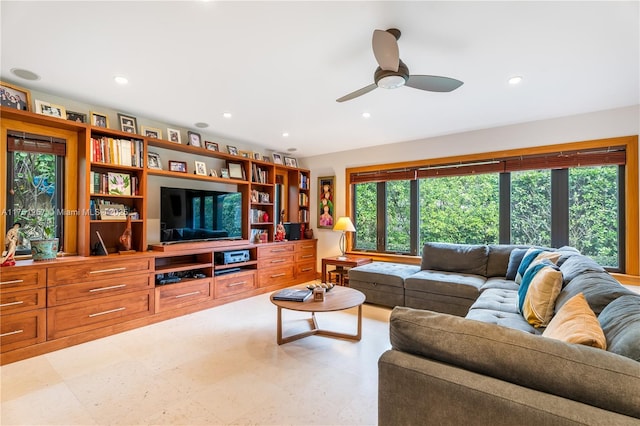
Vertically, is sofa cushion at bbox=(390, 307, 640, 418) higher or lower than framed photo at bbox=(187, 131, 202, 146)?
lower

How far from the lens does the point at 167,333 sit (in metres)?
2.99

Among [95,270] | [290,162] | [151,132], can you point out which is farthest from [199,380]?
[290,162]

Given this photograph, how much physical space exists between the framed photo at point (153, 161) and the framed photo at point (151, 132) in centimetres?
21

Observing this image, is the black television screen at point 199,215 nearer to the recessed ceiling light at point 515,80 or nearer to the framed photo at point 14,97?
the framed photo at point 14,97

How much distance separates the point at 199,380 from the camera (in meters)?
2.13

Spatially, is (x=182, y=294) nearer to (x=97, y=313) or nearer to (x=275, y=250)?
(x=97, y=313)

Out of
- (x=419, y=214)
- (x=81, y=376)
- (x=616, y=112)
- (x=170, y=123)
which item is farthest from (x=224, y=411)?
(x=616, y=112)

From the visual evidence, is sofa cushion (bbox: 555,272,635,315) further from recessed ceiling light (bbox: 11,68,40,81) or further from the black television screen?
recessed ceiling light (bbox: 11,68,40,81)

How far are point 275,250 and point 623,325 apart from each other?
4129mm

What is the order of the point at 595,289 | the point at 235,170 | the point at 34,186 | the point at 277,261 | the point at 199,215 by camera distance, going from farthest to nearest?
the point at 277,261 → the point at 235,170 → the point at 199,215 → the point at 34,186 → the point at 595,289

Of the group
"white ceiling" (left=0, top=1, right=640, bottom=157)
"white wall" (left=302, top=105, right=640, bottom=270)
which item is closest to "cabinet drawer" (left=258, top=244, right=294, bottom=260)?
"white wall" (left=302, top=105, right=640, bottom=270)

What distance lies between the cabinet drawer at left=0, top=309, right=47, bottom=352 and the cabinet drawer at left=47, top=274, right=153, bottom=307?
0.13 meters

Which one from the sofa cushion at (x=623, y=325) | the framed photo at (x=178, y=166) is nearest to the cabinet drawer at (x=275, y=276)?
the framed photo at (x=178, y=166)

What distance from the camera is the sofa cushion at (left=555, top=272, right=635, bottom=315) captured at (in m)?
1.40
